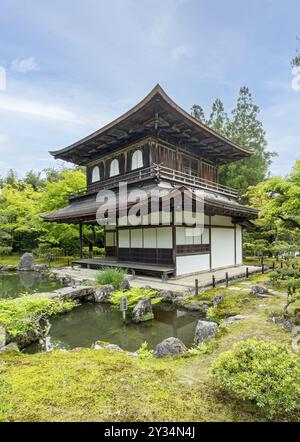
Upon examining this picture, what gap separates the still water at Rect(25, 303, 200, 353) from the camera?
5500 mm

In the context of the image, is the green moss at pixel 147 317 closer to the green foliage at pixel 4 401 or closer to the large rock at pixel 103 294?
the large rock at pixel 103 294

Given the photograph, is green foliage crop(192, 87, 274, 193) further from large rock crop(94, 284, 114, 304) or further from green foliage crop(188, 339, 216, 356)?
A: green foliage crop(188, 339, 216, 356)

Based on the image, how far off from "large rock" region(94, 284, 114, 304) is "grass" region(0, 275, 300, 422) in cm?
494

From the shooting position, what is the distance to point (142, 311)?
6.85 meters

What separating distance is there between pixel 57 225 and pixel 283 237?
1615cm

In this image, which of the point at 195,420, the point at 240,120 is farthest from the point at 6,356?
the point at 240,120

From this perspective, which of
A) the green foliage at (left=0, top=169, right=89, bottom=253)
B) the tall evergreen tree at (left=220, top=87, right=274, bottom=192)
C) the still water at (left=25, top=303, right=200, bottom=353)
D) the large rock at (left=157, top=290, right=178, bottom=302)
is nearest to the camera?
the still water at (left=25, top=303, right=200, bottom=353)

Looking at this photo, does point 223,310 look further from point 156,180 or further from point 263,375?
point 156,180

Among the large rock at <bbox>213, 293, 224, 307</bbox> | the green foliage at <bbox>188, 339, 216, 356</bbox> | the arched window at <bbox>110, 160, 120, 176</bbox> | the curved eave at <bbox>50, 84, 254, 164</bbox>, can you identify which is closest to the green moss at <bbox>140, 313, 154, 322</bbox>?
the large rock at <bbox>213, 293, 224, 307</bbox>

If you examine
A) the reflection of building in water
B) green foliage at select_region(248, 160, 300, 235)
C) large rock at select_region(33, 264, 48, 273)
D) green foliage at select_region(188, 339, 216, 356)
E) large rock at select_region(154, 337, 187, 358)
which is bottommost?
the reflection of building in water

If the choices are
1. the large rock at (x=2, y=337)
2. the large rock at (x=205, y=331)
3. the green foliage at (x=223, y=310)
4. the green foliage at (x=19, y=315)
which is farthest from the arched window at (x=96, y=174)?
the large rock at (x=205, y=331)

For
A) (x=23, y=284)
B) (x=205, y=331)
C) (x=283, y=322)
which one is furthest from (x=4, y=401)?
(x=23, y=284)
